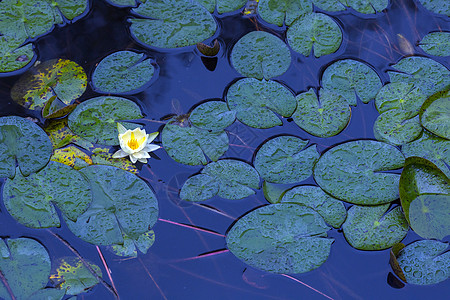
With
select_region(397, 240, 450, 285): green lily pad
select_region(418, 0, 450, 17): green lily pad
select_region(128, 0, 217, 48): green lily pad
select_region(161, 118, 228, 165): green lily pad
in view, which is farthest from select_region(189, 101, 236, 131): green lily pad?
select_region(418, 0, 450, 17): green lily pad

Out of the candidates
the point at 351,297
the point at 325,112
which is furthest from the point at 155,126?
the point at 351,297

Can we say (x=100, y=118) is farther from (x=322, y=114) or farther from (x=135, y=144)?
(x=322, y=114)

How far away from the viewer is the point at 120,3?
3.07 metres

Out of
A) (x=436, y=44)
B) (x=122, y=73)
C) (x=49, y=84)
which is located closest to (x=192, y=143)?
(x=122, y=73)

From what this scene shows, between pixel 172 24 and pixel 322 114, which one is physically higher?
pixel 172 24

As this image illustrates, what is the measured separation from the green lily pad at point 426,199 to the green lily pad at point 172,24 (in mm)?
1689

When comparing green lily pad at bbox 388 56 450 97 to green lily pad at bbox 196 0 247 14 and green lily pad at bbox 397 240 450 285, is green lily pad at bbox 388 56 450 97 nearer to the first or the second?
green lily pad at bbox 397 240 450 285

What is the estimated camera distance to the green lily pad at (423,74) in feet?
9.34

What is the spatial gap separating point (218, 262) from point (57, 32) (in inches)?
78.6

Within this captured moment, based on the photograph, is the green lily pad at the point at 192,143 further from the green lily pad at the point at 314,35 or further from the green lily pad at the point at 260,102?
the green lily pad at the point at 314,35

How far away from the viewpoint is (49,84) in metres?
2.72

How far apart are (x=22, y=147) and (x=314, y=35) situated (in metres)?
2.13

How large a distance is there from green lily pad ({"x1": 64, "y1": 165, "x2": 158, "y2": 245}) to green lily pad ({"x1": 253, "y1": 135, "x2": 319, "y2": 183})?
0.73 m

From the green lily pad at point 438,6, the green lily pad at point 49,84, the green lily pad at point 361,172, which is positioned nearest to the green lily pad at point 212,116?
the green lily pad at point 361,172
